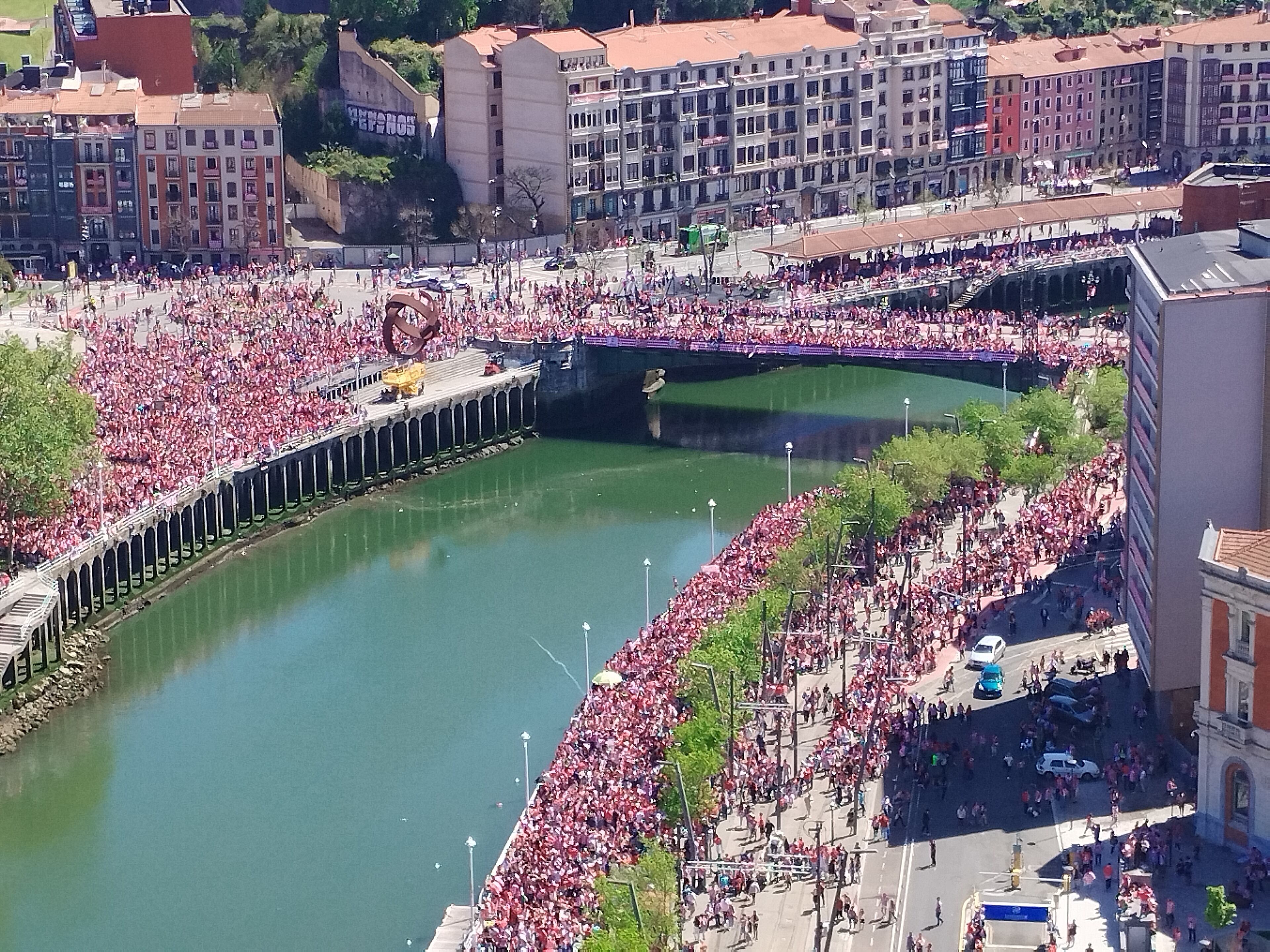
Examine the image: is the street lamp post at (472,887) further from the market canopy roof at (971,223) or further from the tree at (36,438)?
the market canopy roof at (971,223)

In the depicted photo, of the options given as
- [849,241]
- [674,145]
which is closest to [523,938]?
[849,241]

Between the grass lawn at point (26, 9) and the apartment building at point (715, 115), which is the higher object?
the grass lawn at point (26, 9)

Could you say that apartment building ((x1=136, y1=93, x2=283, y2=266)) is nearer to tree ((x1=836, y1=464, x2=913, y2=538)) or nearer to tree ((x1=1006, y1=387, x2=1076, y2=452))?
tree ((x1=1006, y1=387, x2=1076, y2=452))

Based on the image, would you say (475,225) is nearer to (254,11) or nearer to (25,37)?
(254,11)

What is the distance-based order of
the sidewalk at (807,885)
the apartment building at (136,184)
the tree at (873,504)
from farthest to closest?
the apartment building at (136,184)
the tree at (873,504)
the sidewalk at (807,885)

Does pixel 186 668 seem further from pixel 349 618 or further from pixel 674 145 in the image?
pixel 674 145

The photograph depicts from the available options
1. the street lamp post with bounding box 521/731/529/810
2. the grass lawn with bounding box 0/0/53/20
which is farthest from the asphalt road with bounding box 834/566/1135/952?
the grass lawn with bounding box 0/0/53/20

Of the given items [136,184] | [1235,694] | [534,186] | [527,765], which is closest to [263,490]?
[527,765]

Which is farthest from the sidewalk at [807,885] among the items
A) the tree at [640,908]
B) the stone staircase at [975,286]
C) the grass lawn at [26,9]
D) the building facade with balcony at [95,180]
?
the grass lawn at [26,9]
